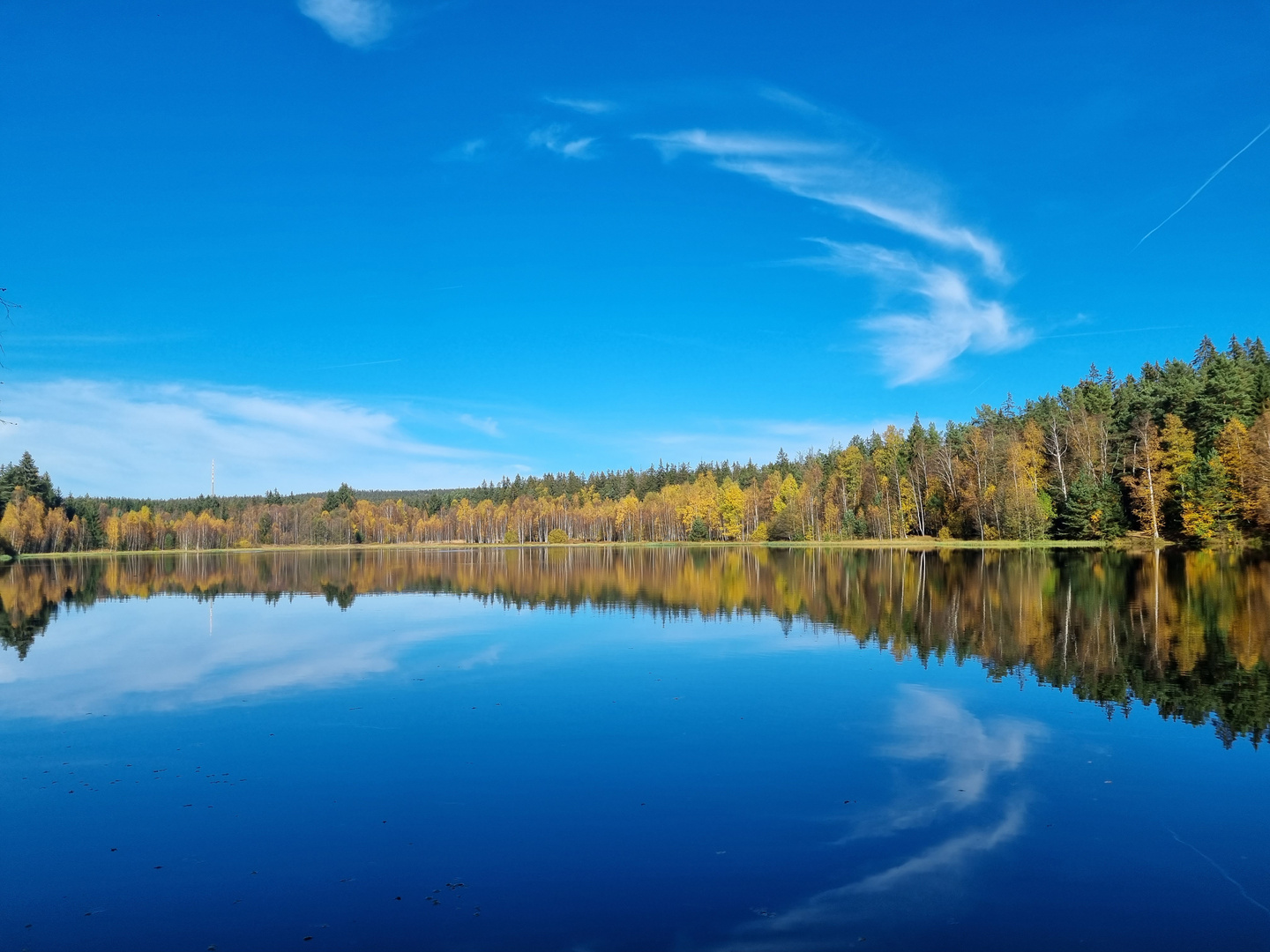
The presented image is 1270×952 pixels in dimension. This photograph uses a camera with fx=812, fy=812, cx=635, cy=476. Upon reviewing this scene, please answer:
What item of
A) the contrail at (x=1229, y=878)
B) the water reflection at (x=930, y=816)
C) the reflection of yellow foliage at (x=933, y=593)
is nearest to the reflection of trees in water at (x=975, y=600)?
the reflection of yellow foliage at (x=933, y=593)

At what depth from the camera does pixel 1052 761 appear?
11914mm

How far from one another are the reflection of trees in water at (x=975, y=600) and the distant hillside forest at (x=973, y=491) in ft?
32.7

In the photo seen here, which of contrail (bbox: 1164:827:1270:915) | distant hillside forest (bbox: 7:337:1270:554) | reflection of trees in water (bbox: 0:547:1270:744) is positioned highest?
distant hillside forest (bbox: 7:337:1270:554)

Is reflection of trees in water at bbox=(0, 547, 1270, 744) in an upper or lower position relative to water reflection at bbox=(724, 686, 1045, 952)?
upper

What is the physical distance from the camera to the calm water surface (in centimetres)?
762

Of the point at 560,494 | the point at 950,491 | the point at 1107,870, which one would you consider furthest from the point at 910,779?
the point at 560,494

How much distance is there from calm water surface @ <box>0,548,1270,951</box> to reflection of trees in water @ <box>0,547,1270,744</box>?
25 centimetres

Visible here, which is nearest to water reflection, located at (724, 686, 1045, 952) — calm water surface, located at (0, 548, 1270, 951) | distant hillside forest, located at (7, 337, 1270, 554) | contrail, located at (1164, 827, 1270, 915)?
calm water surface, located at (0, 548, 1270, 951)

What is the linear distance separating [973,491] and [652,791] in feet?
290

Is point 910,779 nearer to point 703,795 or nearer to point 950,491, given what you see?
point 703,795

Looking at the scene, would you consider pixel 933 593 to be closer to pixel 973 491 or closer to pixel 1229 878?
pixel 1229 878

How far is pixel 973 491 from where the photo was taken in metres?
91.1

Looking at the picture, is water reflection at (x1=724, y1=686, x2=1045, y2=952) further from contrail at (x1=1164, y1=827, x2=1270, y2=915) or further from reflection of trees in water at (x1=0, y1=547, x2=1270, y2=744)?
reflection of trees in water at (x1=0, y1=547, x2=1270, y2=744)

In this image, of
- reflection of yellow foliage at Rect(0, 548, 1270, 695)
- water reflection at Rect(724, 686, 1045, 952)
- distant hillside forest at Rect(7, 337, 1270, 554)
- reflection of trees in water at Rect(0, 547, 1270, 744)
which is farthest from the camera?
distant hillside forest at Rect(7, 337, 1270, 554)
